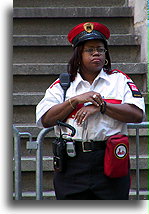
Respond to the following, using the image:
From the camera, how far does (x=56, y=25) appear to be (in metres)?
5.89

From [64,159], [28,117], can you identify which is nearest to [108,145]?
[64,159]

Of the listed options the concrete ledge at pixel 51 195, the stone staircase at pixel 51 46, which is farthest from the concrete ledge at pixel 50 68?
the concrete ledge at pixel 51 195

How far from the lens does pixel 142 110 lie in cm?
333

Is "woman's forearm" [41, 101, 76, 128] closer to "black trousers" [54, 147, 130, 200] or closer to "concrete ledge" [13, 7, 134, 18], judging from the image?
"black trousers" [54, 147, 130, 200]

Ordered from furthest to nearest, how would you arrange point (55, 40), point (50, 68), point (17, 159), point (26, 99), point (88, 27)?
point (55, 40), point (50, 68), point (26, 99), point (17, 159), point (88, 27)

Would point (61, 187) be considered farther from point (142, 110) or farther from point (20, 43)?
point (20, 43)

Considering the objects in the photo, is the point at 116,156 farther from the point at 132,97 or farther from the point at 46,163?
the point at 46,163

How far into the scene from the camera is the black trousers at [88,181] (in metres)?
3.29

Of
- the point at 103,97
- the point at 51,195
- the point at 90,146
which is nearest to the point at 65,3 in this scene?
the point at 51,195

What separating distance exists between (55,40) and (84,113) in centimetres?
255

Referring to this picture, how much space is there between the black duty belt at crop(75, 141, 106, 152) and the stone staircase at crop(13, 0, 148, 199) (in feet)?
5.24

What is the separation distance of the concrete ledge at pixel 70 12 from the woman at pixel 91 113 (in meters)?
2.46

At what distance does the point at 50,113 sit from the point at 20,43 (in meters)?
2.48

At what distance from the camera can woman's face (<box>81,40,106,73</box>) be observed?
10.9ft
